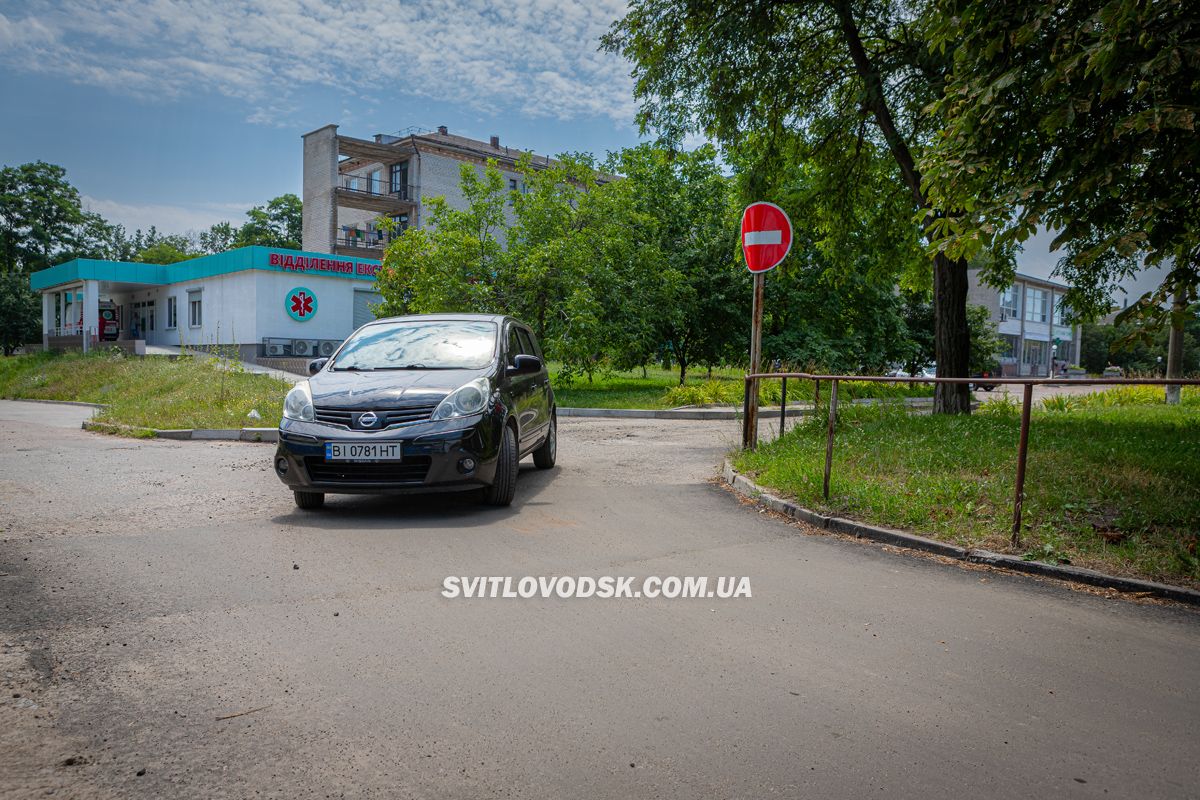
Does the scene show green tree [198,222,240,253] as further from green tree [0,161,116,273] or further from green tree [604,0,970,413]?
green tree [604,0,970,413]

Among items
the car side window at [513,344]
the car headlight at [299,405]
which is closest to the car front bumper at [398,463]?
the car headlight at [299,405]

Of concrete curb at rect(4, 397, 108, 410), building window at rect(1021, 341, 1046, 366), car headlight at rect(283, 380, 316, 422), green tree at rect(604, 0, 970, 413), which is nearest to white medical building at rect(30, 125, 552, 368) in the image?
concrete curb at rect(4, 397, 108, 410)

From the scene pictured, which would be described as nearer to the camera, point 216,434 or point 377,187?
point 216,434

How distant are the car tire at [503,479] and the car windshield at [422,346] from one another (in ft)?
3.15

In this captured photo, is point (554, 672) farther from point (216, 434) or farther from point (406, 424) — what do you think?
point (216, 434)

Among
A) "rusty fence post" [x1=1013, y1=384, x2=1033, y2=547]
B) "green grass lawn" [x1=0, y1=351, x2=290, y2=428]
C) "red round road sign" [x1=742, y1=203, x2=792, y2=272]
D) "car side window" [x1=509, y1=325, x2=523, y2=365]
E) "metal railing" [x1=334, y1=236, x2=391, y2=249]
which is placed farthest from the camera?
"metal railing" [x1=334, y1=236, x2=391, y2=249]

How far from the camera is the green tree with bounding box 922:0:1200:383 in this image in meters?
6.00

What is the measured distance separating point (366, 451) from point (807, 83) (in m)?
10.7

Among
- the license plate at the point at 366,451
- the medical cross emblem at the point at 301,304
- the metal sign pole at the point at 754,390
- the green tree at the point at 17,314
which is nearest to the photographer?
the license plate at the point at 366,451

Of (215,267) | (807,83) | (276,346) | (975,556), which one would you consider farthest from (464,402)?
(215,267)

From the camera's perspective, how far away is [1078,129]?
7324mm

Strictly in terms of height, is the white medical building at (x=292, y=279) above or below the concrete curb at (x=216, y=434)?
above

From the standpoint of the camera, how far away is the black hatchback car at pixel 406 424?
6.71m

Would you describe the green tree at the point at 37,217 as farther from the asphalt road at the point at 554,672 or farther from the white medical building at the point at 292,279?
the asphalt road at the point at 554,672
